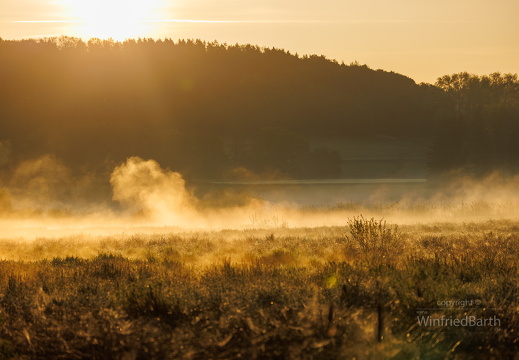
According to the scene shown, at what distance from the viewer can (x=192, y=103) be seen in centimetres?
11675

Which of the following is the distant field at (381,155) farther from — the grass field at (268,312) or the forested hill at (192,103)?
the grass field at (268,312)

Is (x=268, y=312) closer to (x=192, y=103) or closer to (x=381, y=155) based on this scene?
(x=381, y=155)

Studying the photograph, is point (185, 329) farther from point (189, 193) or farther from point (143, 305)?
point (189, 193)

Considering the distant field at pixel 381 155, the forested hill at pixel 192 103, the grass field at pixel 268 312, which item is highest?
the forested hill at pixel 192 103

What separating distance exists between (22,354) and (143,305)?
5.68 feet

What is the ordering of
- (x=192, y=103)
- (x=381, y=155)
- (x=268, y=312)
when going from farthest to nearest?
(x=192, y=103), (x=381, y=155), (x=268, y=312)

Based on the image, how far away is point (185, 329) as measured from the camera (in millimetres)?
8781

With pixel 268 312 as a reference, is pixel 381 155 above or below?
above

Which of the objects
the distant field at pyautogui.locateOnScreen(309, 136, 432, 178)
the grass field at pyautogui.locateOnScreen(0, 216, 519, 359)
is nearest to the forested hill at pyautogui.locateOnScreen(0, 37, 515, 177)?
the distant field at pyautogui.locateOnScreen(309, 136, 432, 178)

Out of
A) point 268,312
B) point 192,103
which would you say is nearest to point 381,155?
point 192,103

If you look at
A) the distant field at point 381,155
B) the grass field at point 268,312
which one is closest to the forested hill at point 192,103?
the distant field at point 381,155

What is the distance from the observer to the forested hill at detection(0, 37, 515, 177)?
9925 cm

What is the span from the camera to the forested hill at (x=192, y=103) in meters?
99.2

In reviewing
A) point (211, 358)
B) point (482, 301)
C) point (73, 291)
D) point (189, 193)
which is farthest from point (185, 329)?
point (189, 193)
